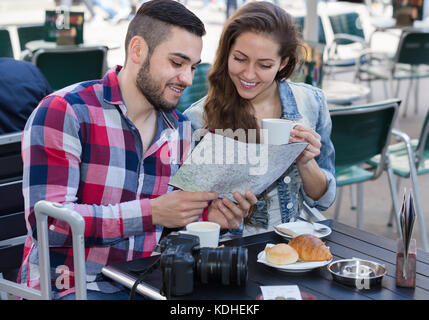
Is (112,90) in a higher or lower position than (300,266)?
higher

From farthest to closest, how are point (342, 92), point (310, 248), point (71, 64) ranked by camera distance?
1. point (71, 64)
2. point (342, 92)
3. point (310, 248)

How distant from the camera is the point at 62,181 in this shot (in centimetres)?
174

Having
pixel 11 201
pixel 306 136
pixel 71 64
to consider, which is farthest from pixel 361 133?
pixel 71 64

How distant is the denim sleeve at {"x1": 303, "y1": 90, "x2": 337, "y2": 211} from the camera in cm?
230

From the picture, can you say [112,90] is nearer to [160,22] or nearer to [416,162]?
[160,22]

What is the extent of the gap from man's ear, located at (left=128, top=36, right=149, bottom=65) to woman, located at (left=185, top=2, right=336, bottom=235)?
17.9 inches

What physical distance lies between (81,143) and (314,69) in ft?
7.59

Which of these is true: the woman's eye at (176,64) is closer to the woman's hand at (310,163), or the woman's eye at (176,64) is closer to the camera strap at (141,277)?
the woman's hand at (310,163)

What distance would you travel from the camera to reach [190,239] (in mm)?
1534

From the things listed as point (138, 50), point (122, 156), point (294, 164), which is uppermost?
point (138, 50)

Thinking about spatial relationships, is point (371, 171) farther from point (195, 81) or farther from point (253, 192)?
point (253, 192)

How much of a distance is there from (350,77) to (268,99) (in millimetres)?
6590

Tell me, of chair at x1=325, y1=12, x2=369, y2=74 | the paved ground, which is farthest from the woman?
chair at x1=325, y1=12, x2=369, y2=74
